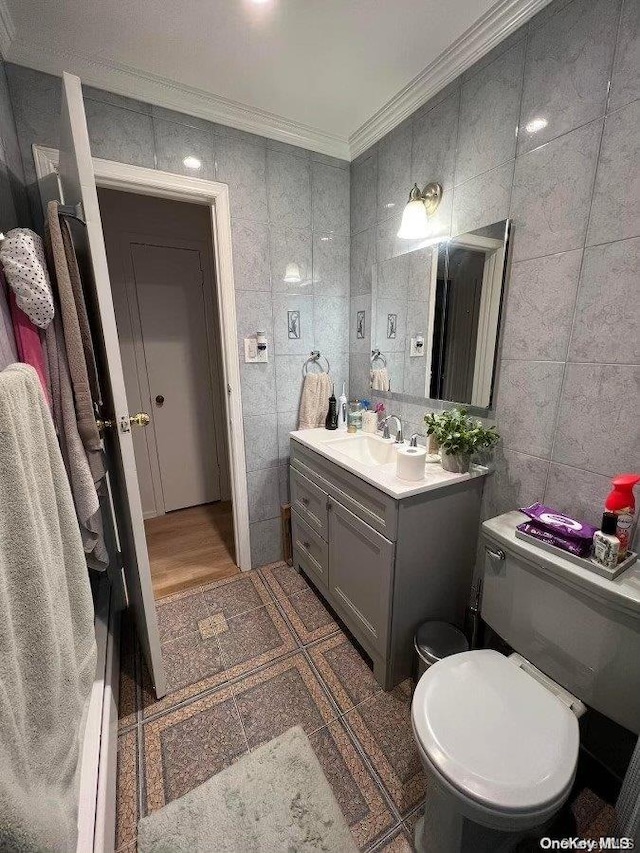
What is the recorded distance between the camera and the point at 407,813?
1.04 metres

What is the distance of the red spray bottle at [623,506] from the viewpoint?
0.94 m

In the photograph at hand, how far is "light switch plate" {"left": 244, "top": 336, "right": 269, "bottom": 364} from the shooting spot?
186cm

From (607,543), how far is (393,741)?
3.28 feet

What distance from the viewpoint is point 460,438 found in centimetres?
132

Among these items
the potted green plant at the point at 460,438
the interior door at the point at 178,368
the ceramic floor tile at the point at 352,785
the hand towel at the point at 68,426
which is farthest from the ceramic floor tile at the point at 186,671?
the interior door at the point at 178,368

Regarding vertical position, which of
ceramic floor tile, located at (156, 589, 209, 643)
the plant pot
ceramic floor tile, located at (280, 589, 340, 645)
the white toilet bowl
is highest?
the plant pot

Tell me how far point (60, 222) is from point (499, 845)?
2054mm

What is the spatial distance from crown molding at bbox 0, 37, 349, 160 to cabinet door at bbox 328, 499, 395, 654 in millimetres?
1850

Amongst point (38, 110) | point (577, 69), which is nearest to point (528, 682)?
point (577, 69)

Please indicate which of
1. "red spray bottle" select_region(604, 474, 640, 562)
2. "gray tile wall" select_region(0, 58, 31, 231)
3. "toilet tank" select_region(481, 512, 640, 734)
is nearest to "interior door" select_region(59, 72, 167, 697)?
"gray tile wall" select_region(0, 58, 31, 231)

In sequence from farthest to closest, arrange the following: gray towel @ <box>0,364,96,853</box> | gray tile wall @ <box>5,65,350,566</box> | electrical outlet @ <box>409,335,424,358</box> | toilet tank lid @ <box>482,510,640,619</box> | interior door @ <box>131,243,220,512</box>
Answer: interior door @ <box>131,243,220,512</box> < electrical outlet @ <box>409,335,424,358</box> < gray tile wall @ <box>5,65,350,566</box> < toilet tank lid @ <box>482,510,640,619</box> < gray towel @ <box>0,364,96,853</box>

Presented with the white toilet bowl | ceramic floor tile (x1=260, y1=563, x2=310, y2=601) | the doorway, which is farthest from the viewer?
the doorway

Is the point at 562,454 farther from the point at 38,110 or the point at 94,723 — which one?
the point at 38,110

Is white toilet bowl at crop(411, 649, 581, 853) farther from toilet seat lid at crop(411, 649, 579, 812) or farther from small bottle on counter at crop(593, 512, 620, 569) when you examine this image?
small bottle on counter at crop(593, 512, 620, 569)
